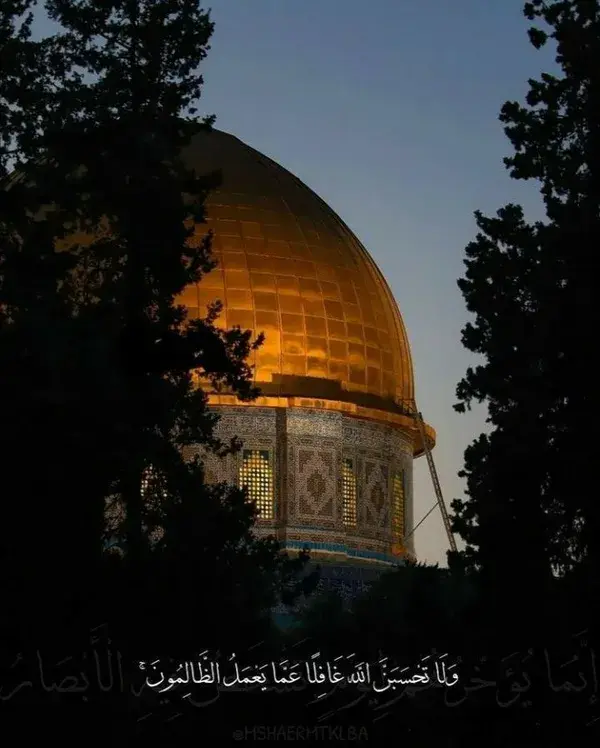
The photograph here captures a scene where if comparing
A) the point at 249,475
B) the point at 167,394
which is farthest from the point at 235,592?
the point at 249,475

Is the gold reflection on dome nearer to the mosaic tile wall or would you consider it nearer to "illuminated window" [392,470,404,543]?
the mosaic tile wall

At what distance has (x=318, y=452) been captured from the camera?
147 ft

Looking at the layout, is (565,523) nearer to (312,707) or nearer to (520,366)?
(520,366)

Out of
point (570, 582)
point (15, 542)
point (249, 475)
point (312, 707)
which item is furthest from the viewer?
point (249, 475)

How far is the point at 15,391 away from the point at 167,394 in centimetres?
316

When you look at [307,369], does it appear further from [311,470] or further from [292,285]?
[311,470]

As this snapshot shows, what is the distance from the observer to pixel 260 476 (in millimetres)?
44281

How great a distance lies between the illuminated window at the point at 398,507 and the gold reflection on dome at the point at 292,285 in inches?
60.1

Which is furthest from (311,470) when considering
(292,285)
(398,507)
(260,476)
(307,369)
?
(292,285)

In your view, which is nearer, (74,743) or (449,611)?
(74,743)

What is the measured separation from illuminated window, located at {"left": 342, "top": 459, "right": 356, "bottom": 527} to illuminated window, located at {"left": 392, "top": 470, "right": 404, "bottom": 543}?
128cm

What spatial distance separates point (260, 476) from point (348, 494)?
188 cm

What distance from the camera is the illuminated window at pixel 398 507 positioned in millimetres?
46344

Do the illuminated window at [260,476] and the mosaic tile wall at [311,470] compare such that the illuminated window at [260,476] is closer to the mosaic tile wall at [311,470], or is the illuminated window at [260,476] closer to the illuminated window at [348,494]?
the mosaic tile wall at [311,470]
